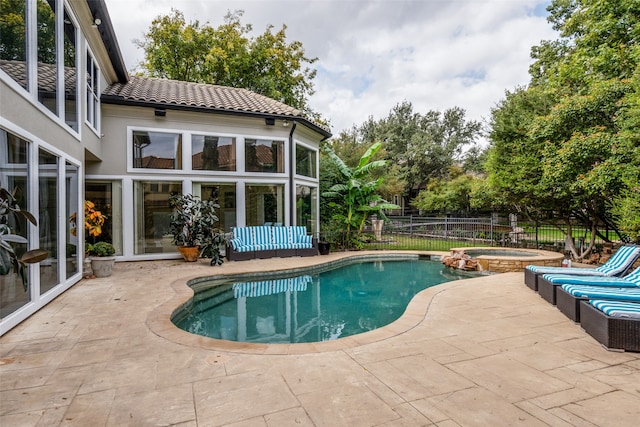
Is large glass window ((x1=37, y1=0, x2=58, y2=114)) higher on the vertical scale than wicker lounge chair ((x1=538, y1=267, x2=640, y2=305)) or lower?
higher

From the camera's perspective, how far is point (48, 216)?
5.36m

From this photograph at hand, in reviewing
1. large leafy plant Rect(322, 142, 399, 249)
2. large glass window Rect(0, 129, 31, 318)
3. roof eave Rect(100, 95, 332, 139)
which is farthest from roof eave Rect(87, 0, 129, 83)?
large leafy plant Rect(322, 142, 399, 249)

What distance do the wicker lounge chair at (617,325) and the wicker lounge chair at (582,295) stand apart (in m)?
0.35

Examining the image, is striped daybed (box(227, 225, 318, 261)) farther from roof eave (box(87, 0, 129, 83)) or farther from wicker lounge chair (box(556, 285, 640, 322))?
wicker lounge chair (box(556, 285, 640, 322))

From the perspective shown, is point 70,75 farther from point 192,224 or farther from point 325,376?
point 325,376

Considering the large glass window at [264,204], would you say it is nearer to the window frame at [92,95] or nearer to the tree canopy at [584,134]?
the window frame at [92,95]

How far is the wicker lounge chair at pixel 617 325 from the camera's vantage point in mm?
3541

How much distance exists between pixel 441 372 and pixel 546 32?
21025 mm

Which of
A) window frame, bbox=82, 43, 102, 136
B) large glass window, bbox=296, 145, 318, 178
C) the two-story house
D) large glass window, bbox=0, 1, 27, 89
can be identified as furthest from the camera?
large glass window, bbox=296, 145, 318, 178

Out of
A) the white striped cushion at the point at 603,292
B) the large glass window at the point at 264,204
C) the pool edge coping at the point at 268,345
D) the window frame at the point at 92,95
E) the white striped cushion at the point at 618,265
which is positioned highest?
the window frame at the point at 92,95

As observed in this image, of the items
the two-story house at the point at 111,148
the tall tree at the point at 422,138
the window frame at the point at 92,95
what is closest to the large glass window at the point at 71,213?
the two-story house at the point at 111,148

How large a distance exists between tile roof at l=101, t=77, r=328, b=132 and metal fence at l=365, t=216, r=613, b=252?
6478mm

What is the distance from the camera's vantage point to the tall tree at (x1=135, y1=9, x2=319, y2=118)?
19.2 m

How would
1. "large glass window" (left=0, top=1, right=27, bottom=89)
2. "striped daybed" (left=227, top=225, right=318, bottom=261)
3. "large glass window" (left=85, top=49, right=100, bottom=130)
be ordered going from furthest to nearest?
"striped daybed" (left=227, top=225, right=318, bottom=261) < "large glass window" (left=85, top=49, right=100, bottom=130) < "large glass window" (left=0, top=1, right=27, bottom=89)
